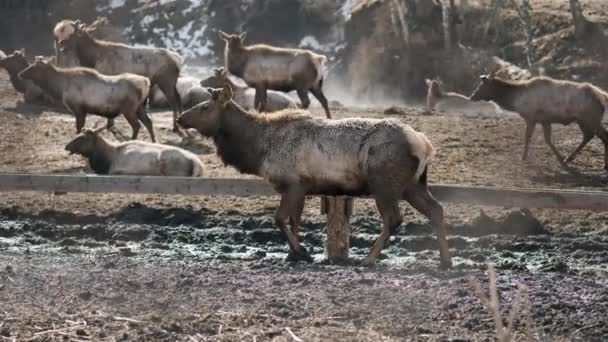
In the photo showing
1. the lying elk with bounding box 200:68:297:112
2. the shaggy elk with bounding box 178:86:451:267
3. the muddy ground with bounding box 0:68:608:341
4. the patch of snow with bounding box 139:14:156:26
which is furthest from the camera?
the patch of snow with bounding box 139:14:156:26

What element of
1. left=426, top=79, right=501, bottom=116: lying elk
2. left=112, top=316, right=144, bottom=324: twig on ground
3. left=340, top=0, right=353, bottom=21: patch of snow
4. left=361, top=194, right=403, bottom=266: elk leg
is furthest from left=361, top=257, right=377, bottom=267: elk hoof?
left=340, top=0, right=353, bottom=21: patch of snow

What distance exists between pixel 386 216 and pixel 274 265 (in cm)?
116

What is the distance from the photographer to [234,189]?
41.9 ft

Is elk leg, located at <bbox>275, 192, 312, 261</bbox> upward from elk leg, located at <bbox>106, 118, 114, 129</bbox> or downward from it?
upward

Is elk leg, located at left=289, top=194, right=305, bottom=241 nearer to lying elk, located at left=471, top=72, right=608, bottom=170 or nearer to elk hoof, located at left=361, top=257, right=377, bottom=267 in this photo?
elk hoof, located at left=361, top=257, right=377, bottom=267

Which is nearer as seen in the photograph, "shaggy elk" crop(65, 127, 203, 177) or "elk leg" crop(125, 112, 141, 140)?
"shaggy elk" crop(65, 127, 203, 177)

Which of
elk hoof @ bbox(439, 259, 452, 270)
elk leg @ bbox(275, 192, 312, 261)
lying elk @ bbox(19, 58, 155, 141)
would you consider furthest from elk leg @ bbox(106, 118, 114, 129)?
elk hoof @ bbox(439, 259, 452, 270)

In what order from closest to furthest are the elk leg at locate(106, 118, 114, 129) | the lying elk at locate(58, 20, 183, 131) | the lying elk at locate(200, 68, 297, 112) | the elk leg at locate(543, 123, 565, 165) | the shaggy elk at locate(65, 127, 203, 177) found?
1. the shaggy elk at locate(65, 127, 203, 177)
2. the elk leg at locate(543, 123, 565, 165)
3. the elk leg at locate(106, 118, 114, 129)
4. the lying elk at locate(58, 20, 183, 131)
5. the lying elk at locate(200, 68, 297, 112)

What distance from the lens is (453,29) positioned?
34.3 m

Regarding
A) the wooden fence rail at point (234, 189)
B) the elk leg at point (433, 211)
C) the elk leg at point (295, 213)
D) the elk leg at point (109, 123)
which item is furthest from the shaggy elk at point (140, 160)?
the elk leg at point (433, 211)

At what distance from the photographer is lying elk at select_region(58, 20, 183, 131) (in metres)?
23.1

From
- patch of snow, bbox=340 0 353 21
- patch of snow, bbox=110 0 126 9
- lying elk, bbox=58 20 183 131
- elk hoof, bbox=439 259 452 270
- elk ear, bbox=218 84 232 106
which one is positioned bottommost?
patch of snow, bbox=110 0 126 9

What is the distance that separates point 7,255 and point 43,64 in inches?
339

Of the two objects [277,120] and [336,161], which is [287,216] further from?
[277,120]
